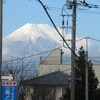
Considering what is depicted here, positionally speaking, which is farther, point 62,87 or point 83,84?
point 62,87

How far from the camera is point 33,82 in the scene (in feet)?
201

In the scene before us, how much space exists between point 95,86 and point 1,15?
31751 mm

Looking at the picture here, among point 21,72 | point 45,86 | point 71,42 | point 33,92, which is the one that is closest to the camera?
Result: point 71,42

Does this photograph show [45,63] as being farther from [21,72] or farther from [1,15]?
[1,15]

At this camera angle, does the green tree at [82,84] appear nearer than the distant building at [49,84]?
Yes

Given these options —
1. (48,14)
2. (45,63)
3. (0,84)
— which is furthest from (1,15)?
(45,63)

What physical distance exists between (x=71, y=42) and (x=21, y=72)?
69.4ft

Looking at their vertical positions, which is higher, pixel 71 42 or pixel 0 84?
pixel 71 42

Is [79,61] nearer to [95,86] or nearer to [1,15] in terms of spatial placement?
[95,86]

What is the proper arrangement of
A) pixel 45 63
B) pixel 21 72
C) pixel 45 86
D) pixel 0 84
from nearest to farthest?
pixel 0 84, pixel 21 72, pixel 45 86, pixel 45 63

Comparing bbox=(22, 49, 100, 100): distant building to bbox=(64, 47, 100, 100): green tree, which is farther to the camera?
bbox=(22, 49, 100, 100): distant building

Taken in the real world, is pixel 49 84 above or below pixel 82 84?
above

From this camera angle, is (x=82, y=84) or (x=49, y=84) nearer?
(x=82, y=84)

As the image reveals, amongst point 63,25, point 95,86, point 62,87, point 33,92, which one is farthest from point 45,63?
point 63,25
